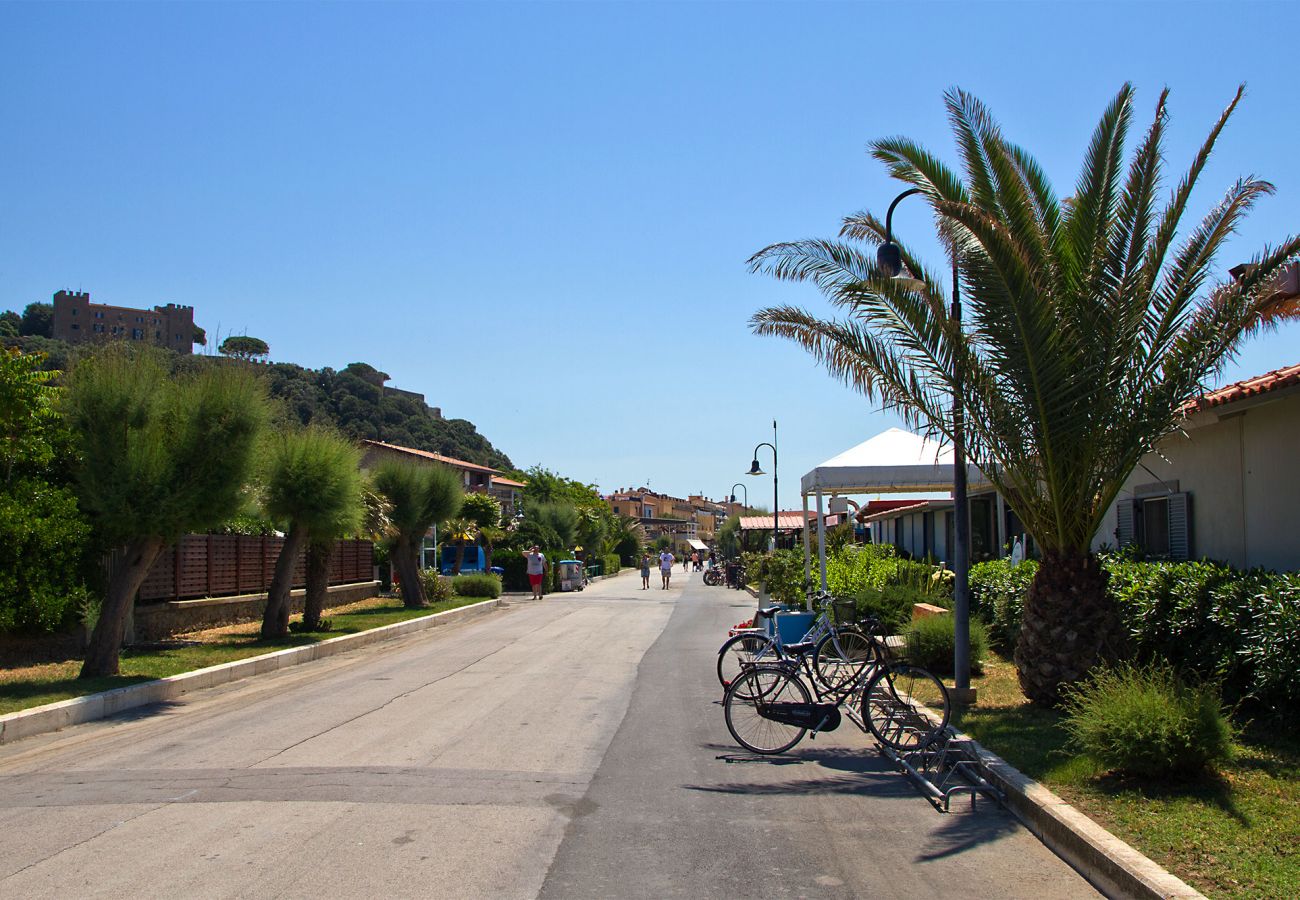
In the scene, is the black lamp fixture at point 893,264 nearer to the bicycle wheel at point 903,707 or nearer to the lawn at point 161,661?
the bicycle wheel at point 903,707

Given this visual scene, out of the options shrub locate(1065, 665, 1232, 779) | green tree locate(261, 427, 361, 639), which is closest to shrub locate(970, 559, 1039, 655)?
shrub locate(1065, 665, 1232, 779)

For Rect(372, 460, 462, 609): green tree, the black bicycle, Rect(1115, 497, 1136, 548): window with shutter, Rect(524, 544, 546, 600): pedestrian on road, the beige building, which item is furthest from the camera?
Rect(524, 544, 546, 600): pedestrian on road

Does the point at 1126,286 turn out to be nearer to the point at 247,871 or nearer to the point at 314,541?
the point at 247,871

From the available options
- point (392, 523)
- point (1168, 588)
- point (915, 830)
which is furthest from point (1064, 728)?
point (392, 523)

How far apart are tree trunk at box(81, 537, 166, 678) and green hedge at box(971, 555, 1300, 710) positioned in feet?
38.3

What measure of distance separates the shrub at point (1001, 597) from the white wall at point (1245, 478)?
6.68 feet

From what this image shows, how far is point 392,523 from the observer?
26281 mm

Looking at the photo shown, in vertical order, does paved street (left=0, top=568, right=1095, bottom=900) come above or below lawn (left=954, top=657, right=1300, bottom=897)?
below

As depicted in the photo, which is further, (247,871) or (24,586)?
(24,586)

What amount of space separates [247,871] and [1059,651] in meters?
7.09

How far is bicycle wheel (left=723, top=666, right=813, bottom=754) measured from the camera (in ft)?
28.4

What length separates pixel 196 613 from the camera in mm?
19141

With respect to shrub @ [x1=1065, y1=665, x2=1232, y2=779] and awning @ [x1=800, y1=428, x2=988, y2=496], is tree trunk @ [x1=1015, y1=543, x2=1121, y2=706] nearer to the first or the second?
shrub @ [x1=1065, y1=665, x2=1232, y2=779]

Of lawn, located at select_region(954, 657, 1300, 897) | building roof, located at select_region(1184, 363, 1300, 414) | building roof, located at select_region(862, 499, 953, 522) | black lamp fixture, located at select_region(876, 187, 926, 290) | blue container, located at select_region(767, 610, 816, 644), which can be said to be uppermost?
black lamp fixture, located at select_region(876, 187, 926, 290)
